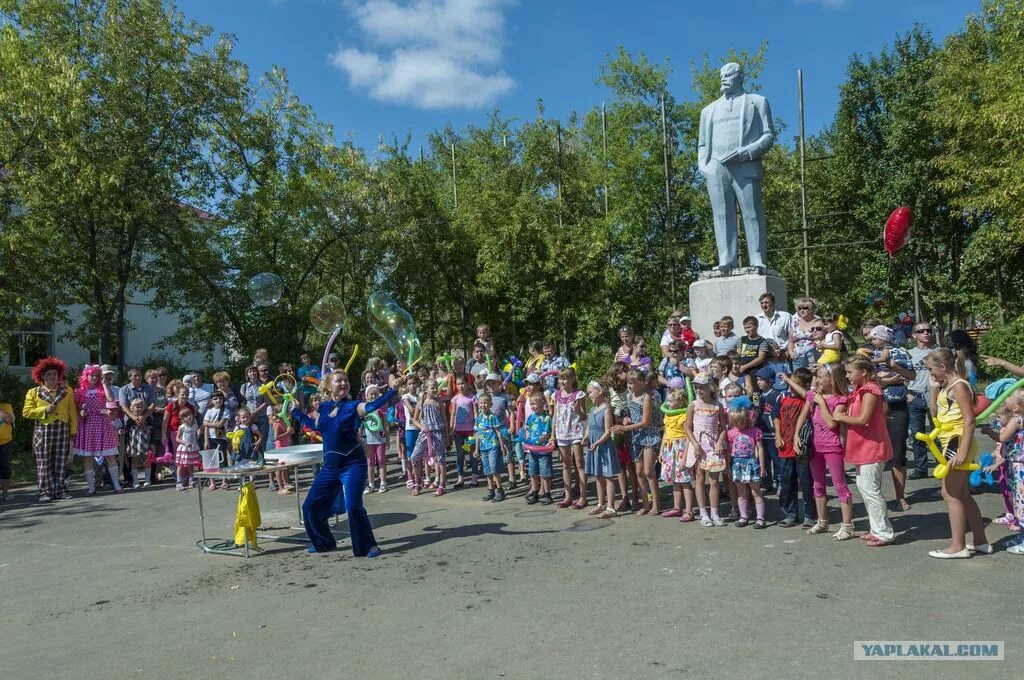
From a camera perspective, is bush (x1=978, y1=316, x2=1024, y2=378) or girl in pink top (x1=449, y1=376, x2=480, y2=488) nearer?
girl in pink top (x1=449, y1=376, x2=480, y2=488)

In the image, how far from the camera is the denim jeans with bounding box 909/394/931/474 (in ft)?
28.8

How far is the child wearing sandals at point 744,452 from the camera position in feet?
23.3

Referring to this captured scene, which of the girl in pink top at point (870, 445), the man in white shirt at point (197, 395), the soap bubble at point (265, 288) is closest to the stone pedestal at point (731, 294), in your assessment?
the girl in pink top at point (870, 445)

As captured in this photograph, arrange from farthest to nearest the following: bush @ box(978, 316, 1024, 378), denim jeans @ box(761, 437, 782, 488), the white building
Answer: the white building < bush @ box(978, 316, 1024, 378) < denim jeans @ box(761, 437, 782, 488)

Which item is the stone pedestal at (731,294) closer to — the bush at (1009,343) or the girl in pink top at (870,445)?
the girl in pink top at (870,445)

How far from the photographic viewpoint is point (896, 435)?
7.82m

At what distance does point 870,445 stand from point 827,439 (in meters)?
0.50

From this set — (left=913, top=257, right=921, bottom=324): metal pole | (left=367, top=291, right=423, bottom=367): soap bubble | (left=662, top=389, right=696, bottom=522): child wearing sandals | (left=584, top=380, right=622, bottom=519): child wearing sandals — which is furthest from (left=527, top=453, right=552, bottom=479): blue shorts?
(left=913, top=257, right=921, bottom=324): metal pole

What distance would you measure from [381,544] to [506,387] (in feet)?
12.6

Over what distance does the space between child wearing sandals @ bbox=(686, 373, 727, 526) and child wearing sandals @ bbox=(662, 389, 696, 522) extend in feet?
0.35

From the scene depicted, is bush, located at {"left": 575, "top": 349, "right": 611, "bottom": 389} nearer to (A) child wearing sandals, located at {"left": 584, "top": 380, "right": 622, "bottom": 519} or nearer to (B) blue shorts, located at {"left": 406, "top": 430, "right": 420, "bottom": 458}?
(B) blue shorts, located at {"left": 406, "top": 430, "right": 420, "bottom": 458}

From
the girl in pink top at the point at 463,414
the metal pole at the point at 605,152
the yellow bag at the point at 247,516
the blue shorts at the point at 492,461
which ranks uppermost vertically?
the metal pole at the point at 605,152

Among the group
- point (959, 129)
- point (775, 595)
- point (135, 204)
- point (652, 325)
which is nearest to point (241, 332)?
point (135, 204)

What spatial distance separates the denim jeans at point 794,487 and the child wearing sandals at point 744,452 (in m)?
0.22
